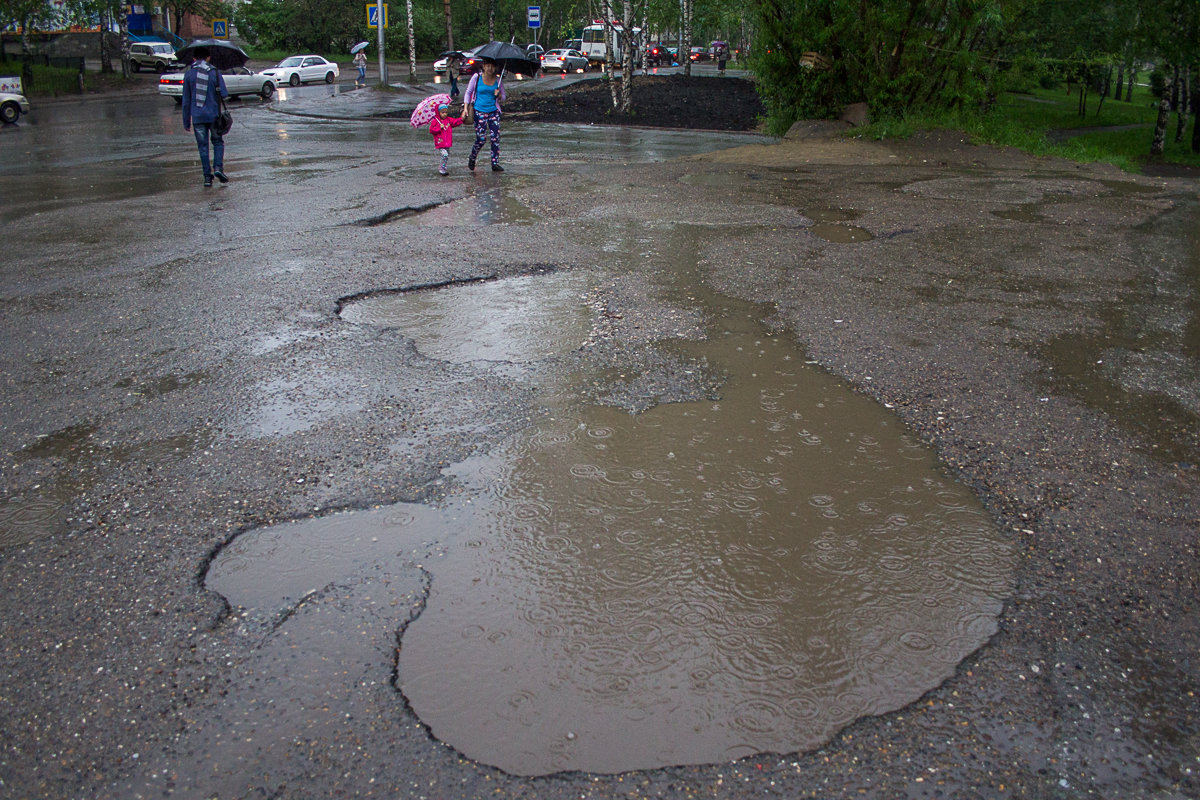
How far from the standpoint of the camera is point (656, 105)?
2938cm

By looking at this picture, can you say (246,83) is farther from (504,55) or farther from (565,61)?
(504,55)

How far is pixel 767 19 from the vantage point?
17719mm

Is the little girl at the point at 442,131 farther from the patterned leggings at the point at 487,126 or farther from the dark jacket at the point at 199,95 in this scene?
the dark jacket at the point at 199,95

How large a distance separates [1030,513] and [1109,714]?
130 cm

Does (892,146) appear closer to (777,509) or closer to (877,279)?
(877,279)

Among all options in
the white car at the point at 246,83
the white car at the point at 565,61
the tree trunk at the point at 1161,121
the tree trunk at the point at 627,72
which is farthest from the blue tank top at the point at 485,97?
the white car at the point at 565,61

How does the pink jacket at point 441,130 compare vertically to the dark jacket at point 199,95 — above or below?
below

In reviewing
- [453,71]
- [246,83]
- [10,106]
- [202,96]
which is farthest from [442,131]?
[246,83]

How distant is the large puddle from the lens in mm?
2924

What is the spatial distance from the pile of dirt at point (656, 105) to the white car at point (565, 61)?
1291cm

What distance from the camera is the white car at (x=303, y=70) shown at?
134ft

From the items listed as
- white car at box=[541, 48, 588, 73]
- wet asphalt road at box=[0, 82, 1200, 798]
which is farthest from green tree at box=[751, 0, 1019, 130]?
white car at box=[541, 48, 588, 73]

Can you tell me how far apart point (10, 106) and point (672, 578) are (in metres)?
26.0

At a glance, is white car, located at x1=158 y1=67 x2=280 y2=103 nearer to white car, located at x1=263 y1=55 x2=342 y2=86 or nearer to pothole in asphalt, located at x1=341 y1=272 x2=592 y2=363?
white car, located at x1=263 y1=55 x2=342 y2=86
